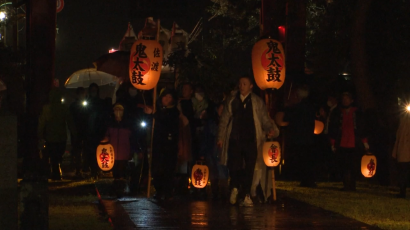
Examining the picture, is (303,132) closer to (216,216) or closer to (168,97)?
(168,97)

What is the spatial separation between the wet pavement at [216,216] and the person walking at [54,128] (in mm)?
4527

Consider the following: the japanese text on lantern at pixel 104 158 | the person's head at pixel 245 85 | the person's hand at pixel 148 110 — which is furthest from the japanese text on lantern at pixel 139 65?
the person's head at pixel 245 85

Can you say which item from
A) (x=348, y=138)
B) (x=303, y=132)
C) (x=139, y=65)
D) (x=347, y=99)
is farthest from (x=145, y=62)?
(x=348, y=138)

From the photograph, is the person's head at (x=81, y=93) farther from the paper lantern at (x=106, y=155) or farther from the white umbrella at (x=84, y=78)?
the white umbrella at (x=84, y=78)

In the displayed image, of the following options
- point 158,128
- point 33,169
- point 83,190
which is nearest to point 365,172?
point 158,128

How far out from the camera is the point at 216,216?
1073 cm

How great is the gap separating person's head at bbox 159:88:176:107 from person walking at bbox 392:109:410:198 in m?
4.44

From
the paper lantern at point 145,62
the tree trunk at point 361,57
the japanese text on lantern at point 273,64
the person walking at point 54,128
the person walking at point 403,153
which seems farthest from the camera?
the person walking at point 54,128

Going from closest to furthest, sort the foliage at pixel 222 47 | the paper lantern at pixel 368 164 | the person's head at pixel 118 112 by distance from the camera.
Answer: the person's head at pixel 118 112, the paper lantern at pixel 368 164, the foliage at pixel 222 47

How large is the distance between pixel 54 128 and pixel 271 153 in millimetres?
6617

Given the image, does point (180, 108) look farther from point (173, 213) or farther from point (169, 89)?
point (173, 213)

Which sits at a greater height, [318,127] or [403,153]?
[318,127]

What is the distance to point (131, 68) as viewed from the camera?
13.5m

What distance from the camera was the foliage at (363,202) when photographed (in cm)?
1076
